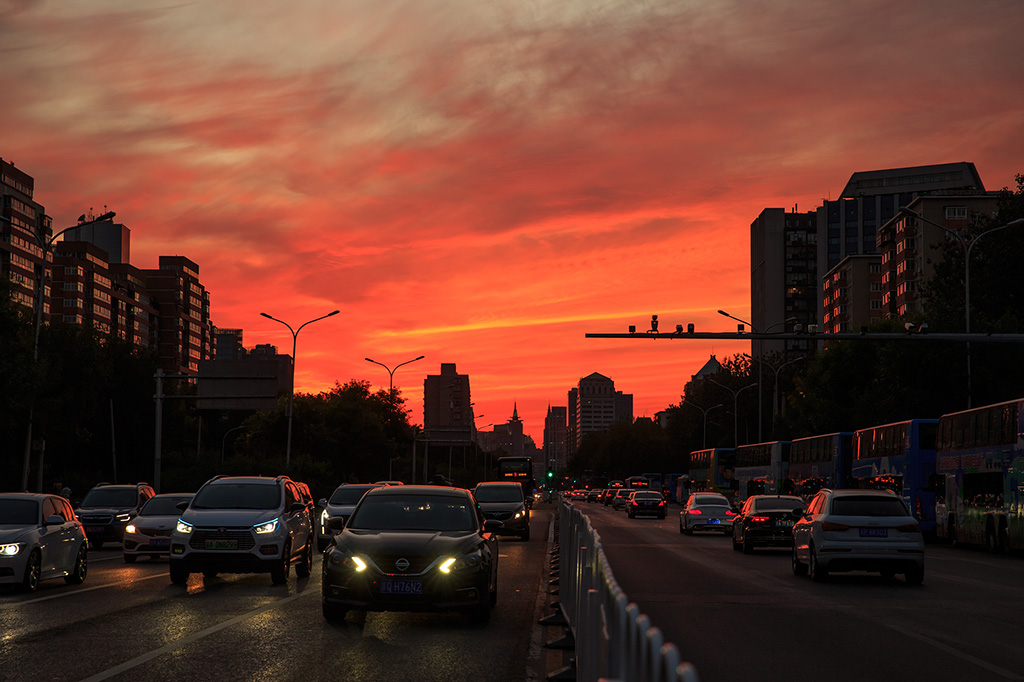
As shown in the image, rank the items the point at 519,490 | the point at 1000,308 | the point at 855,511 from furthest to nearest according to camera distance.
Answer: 1. the point at 1000,308
2. the point at 519,490
3. the point at 855,511

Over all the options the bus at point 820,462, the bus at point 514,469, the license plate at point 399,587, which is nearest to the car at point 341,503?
the license plate at point 399,587

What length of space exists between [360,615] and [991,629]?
7.27 meters

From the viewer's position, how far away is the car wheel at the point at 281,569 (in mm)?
19125

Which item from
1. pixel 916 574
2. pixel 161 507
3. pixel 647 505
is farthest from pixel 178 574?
pixel 647 505

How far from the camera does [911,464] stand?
3697 centimetres

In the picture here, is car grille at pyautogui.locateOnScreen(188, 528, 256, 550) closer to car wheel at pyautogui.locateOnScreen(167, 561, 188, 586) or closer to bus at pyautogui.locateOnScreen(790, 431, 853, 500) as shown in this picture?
car wheel at pyautogui.locateOnScreen(167, 561, 188, 586)

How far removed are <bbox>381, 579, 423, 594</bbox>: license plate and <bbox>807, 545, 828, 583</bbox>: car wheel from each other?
→ 10221 mm

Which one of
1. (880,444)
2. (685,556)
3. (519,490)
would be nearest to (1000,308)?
(880,444)

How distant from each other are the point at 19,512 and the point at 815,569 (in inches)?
517

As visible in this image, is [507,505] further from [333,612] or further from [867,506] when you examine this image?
[333,612]

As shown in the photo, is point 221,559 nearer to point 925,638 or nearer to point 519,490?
point 925,638

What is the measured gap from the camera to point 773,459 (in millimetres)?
58500

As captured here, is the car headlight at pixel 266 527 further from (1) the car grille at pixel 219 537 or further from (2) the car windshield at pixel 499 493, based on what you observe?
(2) the car windshield at pixel 499 493

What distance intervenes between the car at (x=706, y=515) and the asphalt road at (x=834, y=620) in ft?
52.6
